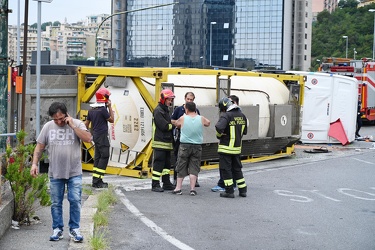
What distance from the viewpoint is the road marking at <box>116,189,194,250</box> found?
859 centimetres

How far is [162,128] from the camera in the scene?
41.8 ft

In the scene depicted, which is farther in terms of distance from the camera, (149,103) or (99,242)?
(149,103)

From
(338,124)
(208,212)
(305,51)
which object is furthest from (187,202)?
(305,51)

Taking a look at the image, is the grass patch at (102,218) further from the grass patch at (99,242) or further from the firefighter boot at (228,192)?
Result: the firefighter boot at (228,192)

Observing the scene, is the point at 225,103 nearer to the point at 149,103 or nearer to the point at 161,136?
the point at 161,136

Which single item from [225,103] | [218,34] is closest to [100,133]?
[225,103]

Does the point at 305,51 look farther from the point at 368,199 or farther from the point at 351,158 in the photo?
the point at 368,199

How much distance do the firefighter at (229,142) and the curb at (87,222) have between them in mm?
2320

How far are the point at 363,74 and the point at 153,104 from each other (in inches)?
766

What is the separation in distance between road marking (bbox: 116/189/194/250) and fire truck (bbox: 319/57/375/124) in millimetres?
21857

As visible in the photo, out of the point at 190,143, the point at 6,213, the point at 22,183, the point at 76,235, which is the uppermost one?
the point at 190,143

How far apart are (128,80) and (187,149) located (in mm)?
3311

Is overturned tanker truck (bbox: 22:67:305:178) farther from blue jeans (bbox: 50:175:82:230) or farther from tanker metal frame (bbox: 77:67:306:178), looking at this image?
blue jeans (bbox: 50:175:82:230)

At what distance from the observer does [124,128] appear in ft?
→ 49.9
